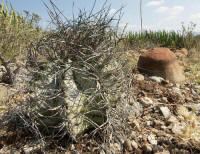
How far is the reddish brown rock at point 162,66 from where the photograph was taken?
5.00m

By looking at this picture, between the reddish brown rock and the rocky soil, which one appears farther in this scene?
the reddish brown rock

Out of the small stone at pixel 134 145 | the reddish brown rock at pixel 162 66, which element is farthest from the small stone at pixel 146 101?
the reddish brown rock at pixel 162 66

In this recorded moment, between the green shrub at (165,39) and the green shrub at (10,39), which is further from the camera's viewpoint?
the green shrub at (165,39)

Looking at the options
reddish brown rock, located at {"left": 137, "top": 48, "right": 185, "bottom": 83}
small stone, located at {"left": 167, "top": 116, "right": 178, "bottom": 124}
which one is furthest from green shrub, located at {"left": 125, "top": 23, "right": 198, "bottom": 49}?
small stone, located at {"left": 167, "top": 116, "right": 178, "bottom": 124}

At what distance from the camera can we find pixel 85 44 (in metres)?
2.17

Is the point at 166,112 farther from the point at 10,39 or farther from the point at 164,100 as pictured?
the point at 10,39

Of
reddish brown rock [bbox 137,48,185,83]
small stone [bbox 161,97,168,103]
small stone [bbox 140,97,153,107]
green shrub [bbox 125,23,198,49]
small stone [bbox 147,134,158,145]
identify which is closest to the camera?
small stone [bbox 147,134,158,145]

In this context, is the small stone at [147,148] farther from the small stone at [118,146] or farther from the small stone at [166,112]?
the small stone at [166,112]

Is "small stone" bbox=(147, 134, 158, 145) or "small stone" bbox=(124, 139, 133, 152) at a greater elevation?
"small stone" bbox=(124, 139, 133, 152)

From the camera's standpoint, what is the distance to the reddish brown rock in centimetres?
500

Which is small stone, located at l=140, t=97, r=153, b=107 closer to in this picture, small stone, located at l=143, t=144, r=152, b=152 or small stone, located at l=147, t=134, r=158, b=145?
small stone, located at l=147, t=134, r=158, b=145

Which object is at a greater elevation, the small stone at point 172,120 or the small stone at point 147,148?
the small stone at point 172,120

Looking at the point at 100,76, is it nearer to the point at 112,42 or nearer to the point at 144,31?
the point at 112,42

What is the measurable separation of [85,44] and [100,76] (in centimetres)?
33
